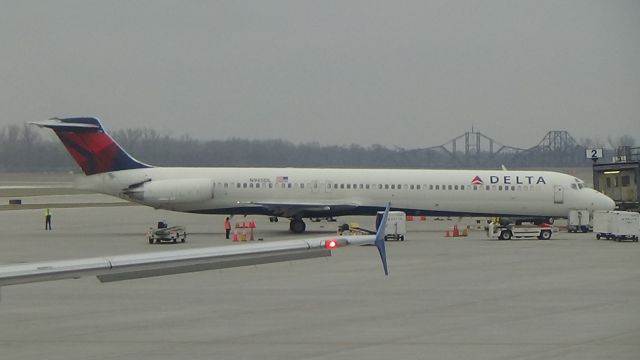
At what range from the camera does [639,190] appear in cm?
5434

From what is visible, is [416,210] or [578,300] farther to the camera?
[416,210]

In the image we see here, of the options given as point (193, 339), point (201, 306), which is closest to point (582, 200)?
point (201, 306)

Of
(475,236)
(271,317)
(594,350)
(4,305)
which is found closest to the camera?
(594,350)

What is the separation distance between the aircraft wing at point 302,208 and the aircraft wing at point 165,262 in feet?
106

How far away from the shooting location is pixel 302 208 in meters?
47.8

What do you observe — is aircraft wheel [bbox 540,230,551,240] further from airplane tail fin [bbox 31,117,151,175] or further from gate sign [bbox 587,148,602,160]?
airplane tail fin [bbox 31,117,151,175]

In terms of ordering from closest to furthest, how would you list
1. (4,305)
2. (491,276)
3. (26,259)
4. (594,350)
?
(594,350)
(4,305)
(491,276)
(26,259)

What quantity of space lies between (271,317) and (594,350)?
6.82m

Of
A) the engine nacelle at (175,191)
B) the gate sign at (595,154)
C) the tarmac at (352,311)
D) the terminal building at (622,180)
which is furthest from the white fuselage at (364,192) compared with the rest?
the tarmac at (352,311)

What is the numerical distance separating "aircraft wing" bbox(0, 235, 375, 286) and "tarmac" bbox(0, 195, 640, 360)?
176 centimetres

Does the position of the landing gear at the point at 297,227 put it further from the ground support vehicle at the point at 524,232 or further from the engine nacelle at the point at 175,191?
the ground support vehicle at the point at 524,232

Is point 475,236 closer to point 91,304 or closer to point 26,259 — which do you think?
point 26,259

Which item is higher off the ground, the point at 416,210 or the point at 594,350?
the point at 416,210

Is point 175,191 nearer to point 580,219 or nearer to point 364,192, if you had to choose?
point 364,192
